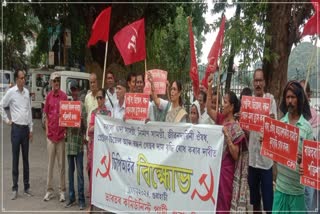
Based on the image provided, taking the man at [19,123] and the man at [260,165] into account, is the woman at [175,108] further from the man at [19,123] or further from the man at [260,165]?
the man at [19,123]

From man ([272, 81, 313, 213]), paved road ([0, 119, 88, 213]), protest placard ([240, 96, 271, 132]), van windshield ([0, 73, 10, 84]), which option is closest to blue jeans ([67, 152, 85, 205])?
paved road ([0, 119, 88, 213])

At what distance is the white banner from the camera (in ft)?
14.7

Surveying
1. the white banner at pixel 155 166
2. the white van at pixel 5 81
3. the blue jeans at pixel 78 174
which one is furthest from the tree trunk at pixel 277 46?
the white van at pixel 5 81

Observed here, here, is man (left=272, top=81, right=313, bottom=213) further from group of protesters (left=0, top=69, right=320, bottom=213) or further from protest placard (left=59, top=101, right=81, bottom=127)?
protest placard (left=59, top=101, right=81, bottom=127)

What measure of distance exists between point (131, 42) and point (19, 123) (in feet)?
7.53

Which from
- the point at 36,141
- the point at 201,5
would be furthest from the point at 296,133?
the point at 36,141

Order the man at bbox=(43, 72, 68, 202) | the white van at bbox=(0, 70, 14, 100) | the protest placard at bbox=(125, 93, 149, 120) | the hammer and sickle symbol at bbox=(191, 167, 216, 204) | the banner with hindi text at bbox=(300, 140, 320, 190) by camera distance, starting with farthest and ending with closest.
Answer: the white van at bbox=(0, 70, 14, 100) → the man at bbox=(43, 72, 68, 202) → the protest placard at bbox=(125, 93, 149, 120) → the hammer and sickle symbol at bbox=(191, 167, 216, 204) → the banner with hindi text at bbox=(300, 140, 320, 190)

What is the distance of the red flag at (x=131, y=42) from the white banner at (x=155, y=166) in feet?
3.22

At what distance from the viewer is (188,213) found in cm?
462

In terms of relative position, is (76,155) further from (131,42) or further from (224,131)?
(224,131)

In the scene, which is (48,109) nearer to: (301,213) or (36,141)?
(301,213)

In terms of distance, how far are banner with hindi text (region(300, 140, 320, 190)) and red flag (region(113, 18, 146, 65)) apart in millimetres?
3182

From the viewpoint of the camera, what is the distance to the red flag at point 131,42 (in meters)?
6.14

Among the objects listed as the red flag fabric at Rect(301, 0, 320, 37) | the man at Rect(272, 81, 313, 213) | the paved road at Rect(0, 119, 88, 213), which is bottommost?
the paved road at Rect(0, 119, 88, 213)
